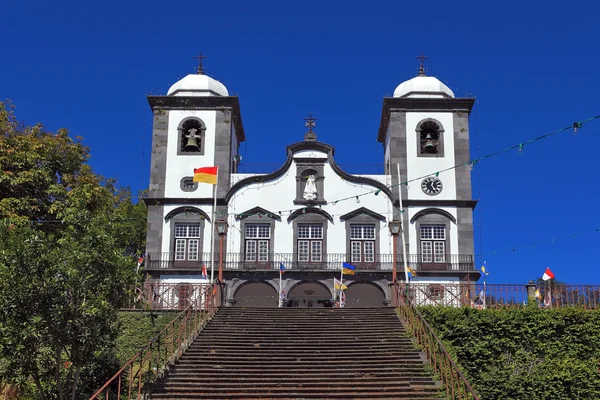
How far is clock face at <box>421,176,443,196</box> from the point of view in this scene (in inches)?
1227

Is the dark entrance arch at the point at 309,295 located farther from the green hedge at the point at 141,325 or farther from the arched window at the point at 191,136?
the green hedge at the point at 141,325

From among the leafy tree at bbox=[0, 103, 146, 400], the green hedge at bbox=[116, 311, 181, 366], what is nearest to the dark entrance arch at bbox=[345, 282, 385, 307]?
the green hedge at bbox=[116, 311, 181, 366]

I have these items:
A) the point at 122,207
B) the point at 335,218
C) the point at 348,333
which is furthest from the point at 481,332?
the point at 122,207

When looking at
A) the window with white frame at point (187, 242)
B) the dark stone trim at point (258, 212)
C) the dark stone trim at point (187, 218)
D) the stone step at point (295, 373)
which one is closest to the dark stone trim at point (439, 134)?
the dark stone trim at point (258, 212)

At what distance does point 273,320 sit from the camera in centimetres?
2014

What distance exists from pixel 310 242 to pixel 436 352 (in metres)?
14.7

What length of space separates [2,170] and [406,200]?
14.9m

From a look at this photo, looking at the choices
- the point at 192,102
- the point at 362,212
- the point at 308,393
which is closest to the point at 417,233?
the point at 362,212

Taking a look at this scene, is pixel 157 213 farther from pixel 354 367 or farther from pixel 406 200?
pixel 354 367

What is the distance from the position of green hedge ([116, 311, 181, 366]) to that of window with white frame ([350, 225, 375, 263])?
1082 centimetres

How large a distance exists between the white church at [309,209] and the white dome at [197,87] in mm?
81

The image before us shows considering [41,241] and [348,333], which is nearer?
A: [41,241]

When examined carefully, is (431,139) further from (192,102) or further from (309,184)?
(192,102)

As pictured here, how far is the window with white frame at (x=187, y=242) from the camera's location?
30422 millimetres
